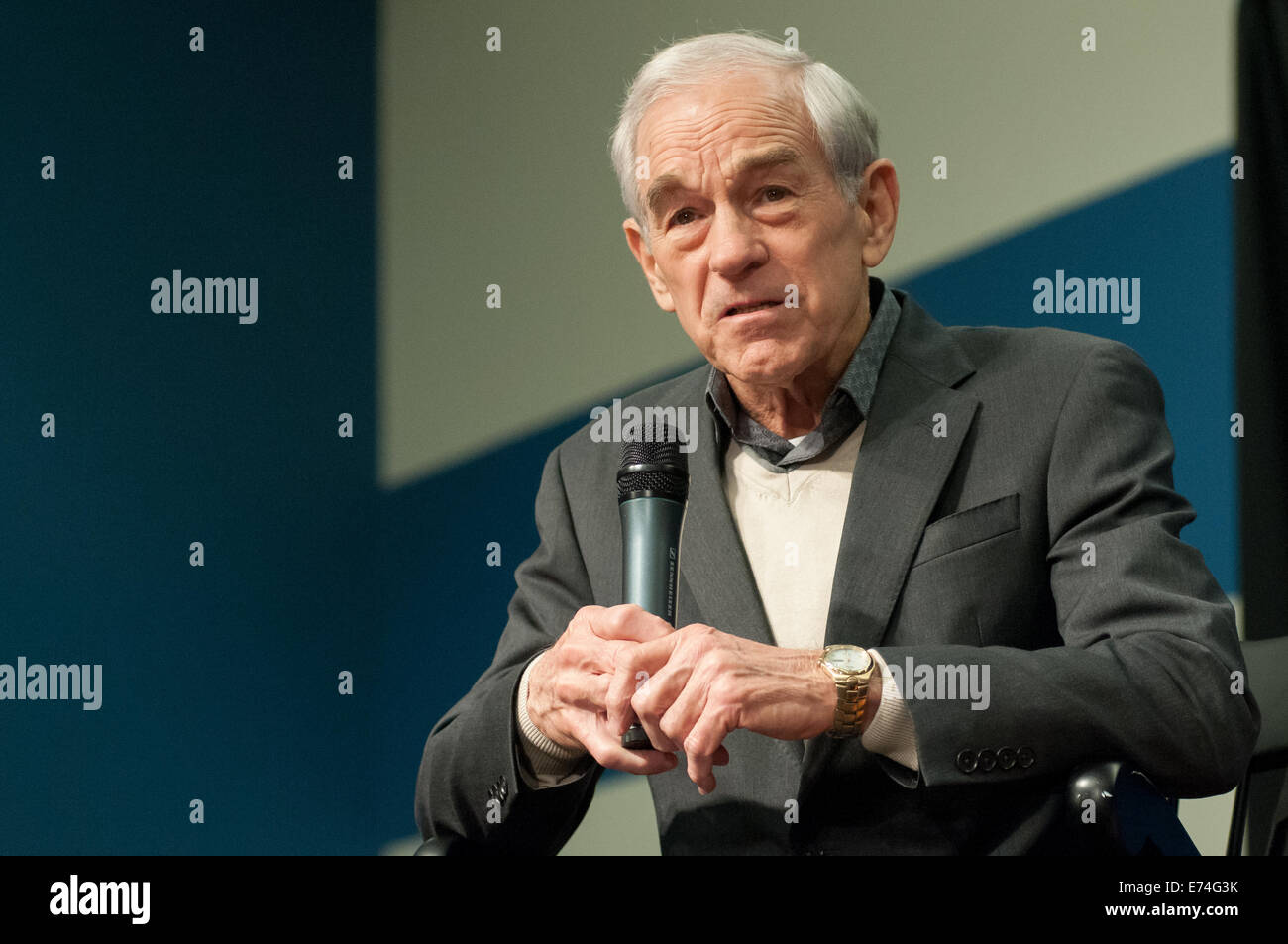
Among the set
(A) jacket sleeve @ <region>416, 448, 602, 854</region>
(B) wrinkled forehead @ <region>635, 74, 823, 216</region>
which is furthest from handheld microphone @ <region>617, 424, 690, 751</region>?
(B) wrinkled forehead @ <region>635, 74, 823, 216</region>

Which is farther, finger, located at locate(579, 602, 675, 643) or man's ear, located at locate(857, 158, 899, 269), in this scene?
man's ear, located at locate(857, 158, 899, 269)

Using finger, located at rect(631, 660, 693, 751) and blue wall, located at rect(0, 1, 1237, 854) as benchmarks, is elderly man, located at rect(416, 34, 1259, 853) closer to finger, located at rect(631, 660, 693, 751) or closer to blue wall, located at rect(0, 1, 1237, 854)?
finger, located at rect(631, 660, 693, 751)

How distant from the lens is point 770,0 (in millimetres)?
3078

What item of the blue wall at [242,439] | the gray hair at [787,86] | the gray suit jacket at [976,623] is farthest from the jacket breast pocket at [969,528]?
the blue wall at [242,439]

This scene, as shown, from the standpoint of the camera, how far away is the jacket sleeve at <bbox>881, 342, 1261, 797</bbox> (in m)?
1.46

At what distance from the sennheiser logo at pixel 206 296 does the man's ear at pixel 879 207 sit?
5.26ft

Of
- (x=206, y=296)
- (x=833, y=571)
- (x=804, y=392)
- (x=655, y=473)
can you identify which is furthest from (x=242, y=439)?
(x=655, y=473)

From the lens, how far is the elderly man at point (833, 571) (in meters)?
1.46

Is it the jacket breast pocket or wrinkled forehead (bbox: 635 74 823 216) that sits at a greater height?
wrinkled forehead (bbox: 635 74 823 216)

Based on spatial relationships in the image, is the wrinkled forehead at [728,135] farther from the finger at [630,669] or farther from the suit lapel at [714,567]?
the finger at [630,669]

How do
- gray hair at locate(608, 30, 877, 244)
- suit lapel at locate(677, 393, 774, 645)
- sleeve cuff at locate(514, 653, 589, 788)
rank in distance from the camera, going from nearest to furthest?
1. sleeve cuff at locate(514, 653, 589, 788)
2. suit lapel at locate(677, 393, 774, 645)
3. gray hair at locate(608, 30, 877, 244)

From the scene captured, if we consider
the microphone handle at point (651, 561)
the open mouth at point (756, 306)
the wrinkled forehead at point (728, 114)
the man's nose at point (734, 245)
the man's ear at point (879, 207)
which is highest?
the wrinkled forehead at point (728, 114)

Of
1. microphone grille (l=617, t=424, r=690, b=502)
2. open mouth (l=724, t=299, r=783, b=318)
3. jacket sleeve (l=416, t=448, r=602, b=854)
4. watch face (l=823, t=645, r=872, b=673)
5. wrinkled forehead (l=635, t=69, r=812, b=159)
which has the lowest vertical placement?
jacket sleeve (l=416, t=448, r=602, b=854)
